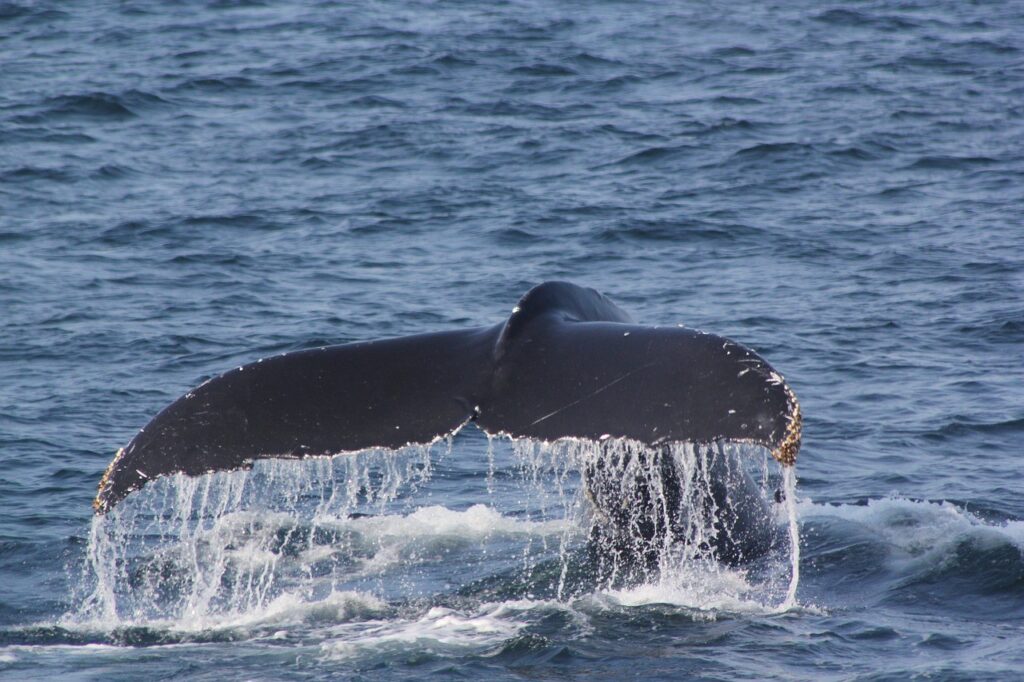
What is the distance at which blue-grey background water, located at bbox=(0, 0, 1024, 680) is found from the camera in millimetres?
6953

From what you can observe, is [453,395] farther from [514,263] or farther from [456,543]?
[514,263]

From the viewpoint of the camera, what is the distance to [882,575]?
7.66 metres

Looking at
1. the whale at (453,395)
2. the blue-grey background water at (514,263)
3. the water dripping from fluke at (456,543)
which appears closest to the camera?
the whale at (453,395)

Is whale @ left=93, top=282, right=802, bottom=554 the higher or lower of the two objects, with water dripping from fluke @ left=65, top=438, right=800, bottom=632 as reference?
higher

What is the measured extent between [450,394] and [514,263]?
30.6 ft

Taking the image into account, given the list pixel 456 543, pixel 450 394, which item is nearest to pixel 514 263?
pixel 456 543

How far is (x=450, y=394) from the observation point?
5727mm

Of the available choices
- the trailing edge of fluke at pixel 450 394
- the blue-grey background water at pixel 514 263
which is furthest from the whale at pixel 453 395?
the blue-grey background water at pixel 514 263

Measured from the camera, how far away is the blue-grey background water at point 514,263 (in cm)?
695

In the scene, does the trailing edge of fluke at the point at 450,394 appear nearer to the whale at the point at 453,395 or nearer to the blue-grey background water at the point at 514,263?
the whale at the point at 453,395

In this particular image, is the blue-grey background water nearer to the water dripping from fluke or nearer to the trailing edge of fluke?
the water dripping from fluke

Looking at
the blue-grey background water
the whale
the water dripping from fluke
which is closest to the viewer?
the whale

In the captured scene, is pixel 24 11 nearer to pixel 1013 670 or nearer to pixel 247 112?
pixel 247 112

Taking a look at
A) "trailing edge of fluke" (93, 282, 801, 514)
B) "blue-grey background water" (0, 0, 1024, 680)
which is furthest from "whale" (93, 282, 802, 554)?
"blue-grey background water" (0, 0, 1024, 680)
